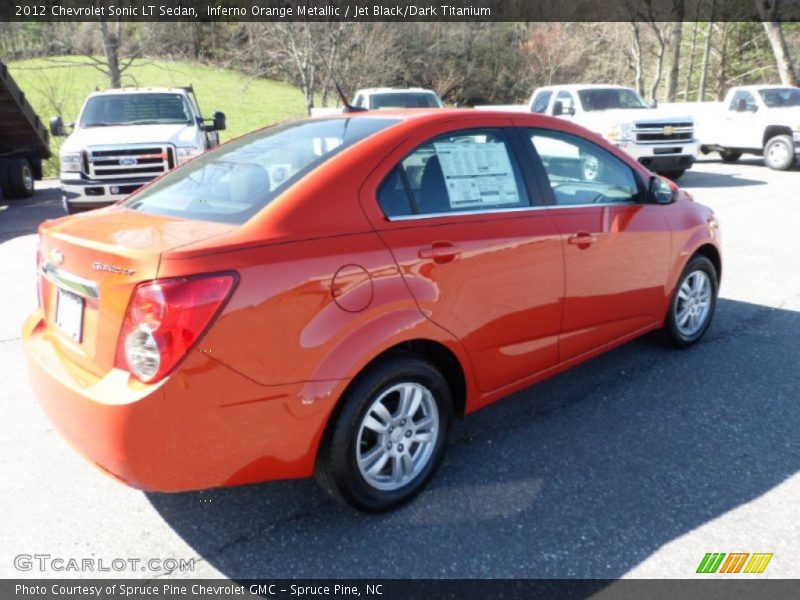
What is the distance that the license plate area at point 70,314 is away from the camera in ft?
8.66

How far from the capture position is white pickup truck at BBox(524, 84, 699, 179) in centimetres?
1366

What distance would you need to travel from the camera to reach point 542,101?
1594cm

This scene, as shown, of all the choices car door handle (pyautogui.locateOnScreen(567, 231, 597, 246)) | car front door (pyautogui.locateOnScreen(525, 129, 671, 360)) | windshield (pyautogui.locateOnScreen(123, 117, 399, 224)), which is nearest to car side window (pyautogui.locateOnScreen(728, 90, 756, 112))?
car front door (pyautogui.locateOnScreen(525, 129, 671, 360))

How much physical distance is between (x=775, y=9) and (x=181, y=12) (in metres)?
25.1

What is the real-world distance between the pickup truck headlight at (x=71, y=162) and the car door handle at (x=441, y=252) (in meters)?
8.43

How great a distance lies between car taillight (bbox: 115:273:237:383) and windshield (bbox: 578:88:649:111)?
45.6ft

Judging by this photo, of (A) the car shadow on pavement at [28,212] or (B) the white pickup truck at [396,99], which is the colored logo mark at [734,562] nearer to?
(A) the car shadow on pavement at [28,212]

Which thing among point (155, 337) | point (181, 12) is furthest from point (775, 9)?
point (155, 337)

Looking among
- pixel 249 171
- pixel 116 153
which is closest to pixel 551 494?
pixel 249 171

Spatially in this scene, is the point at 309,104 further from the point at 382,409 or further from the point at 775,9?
the point at 382,409

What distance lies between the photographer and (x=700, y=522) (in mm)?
2893

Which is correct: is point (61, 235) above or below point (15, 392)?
above

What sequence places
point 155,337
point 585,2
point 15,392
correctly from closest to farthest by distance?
point 155,337, point 15,392, point 585,2

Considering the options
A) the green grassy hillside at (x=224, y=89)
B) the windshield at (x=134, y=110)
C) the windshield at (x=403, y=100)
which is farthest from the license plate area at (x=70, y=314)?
the green grassy hillside at (x=224, y=89)
